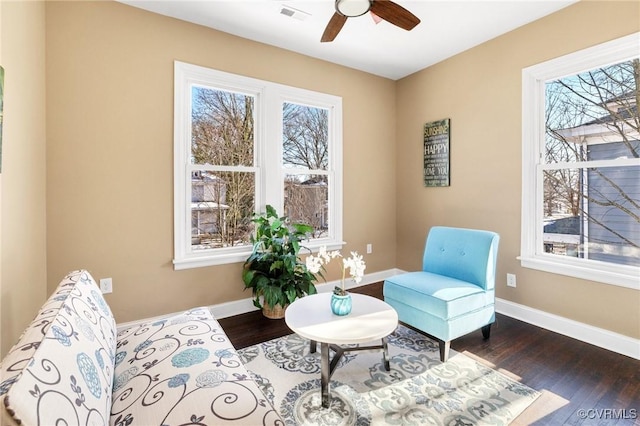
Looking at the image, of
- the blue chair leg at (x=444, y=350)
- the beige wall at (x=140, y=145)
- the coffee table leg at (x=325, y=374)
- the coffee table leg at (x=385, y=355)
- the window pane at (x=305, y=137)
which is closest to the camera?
the coffee table leg at (x=325, y=374)

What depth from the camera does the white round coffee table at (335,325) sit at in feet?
5.56

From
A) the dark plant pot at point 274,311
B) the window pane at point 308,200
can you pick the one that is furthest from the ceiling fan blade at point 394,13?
the dark plant pot at point 274,311

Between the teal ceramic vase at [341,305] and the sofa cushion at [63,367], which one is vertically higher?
the sofa cushion at [63,367]

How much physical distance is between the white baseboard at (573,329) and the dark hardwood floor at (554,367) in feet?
0.21

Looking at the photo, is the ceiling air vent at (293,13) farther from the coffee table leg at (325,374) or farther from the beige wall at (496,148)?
the coffee table leg at (325,374)

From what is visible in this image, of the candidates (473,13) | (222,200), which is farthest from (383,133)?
(222,200)

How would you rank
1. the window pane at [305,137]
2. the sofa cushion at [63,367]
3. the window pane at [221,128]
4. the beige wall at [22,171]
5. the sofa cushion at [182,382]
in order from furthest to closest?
the window pane at [305,137] → the window pane at [221,128] → the beige wall at [22,171] → the sofa cushion at [182,382] → the sofa cushion at [63,367]

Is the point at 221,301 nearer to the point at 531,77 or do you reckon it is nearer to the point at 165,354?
the point at 165,354

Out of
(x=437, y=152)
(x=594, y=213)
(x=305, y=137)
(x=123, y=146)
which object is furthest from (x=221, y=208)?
(x=594, y=213)

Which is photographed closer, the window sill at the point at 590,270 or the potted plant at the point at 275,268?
the window sill at the point at 590,270

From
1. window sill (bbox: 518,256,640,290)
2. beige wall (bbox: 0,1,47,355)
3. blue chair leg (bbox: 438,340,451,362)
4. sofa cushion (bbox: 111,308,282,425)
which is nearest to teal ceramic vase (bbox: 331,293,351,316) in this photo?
sofa cushion (bbox: 111,308,282,425)

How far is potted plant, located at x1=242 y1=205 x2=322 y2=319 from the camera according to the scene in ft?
9.38

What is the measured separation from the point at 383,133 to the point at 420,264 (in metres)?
1.83

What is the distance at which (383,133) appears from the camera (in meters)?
4.18
